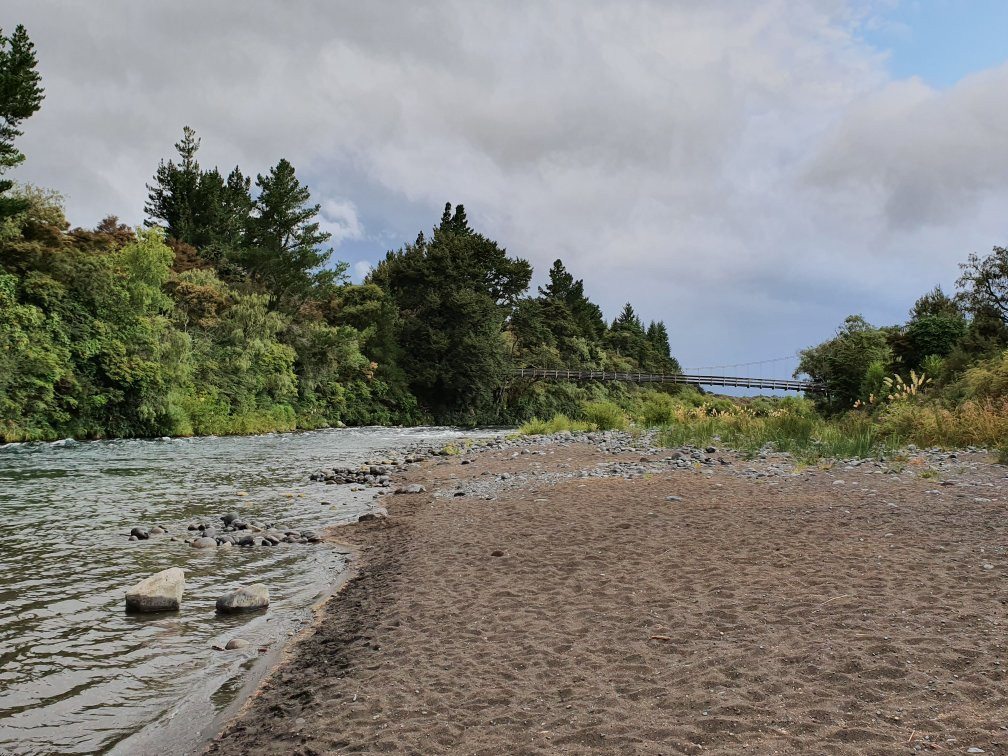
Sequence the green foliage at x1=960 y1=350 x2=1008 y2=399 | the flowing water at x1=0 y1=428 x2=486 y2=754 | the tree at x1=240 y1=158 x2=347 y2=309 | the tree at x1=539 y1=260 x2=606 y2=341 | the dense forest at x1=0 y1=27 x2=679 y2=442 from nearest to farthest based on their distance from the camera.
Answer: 1. the flowing water at x1=0 y1=428 x2=486 y2=754
2. the green foliage at x1=960 y1=350 x2=1008 y2=399
3. the dense forest at x1=0 y1=27 x2=679 y2=442
4. the tree at x1=240 y1=158 x2=347 y2=309
5. the tree at x1=539 y1=260 x2=606 y2=341

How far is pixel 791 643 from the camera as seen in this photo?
3.78m

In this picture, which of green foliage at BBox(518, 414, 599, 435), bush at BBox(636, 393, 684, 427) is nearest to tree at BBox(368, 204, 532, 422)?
green foliage at BBox(518, 414, 599, 435)

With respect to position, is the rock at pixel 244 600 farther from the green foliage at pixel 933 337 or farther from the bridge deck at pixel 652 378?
the bridge deck at pixel 652 378

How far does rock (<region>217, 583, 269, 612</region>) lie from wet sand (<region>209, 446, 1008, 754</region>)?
0.72m

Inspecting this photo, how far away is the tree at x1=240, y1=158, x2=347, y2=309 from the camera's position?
46281 millimetres

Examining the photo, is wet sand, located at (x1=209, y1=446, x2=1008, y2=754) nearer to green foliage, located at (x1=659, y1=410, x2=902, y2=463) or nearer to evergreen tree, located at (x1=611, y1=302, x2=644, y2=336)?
green foliage, located at (x1=659, y1=410, x2=902, y2=463)

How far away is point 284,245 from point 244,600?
1888 inches

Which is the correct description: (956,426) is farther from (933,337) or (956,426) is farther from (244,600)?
(244,600)

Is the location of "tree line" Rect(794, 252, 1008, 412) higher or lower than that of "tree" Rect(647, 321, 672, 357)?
lower

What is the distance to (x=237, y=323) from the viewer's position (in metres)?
36.0

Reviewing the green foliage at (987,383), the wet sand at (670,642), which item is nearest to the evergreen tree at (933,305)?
the green foliage at (987,383)

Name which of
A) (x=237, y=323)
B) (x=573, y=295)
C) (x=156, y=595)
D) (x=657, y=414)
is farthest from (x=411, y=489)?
(x=573, y=295)

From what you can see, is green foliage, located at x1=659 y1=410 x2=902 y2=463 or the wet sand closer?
the wet sand

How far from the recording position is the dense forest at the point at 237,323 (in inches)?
969
